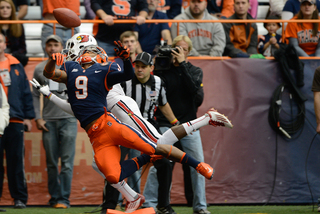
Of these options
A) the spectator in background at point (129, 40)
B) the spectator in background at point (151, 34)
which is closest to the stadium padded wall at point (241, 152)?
the spectator in background at point (151, 34)

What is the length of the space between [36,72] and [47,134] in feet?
3.01

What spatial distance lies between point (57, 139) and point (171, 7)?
3496 millimetres

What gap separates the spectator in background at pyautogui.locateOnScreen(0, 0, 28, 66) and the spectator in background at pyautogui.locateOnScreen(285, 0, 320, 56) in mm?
4326

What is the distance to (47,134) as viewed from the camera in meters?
6.48

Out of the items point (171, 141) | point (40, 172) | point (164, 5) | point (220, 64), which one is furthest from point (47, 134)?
point (164, 5)

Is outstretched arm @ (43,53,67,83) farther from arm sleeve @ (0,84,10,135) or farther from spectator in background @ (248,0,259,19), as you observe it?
spectator in background @ (248,0,259,19)

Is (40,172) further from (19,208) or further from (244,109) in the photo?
(244,109)

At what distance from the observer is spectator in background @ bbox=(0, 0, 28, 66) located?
22.9 ft

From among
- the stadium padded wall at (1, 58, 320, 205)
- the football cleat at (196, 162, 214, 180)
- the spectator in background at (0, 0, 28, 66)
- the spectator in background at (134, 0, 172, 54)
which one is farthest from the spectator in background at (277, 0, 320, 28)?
the spectator in background at (0, 0, 28, 66)

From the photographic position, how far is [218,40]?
23.7 feet

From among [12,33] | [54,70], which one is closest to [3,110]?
[12,33]

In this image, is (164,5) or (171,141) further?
(164,5)

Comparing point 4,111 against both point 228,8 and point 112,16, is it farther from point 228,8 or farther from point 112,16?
point 228,8

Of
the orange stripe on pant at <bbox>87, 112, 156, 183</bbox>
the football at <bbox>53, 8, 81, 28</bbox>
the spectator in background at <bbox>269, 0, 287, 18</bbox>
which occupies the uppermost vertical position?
the football at <bbox>53, 8, 81, 28</bbox>
